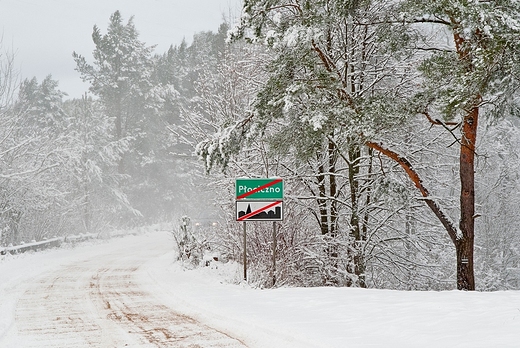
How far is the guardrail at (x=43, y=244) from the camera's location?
67.9 ft

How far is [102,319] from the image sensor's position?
9.15 meters

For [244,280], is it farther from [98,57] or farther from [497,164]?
[98,57]

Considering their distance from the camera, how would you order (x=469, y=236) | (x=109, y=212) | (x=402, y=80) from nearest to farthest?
(x=469, y=236), (x=402, y=80), (x=109, y=212)

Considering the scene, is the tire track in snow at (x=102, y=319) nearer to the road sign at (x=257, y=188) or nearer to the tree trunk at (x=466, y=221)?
the road sign at (x=257, y=188)

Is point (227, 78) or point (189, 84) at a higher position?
point (189, 84)

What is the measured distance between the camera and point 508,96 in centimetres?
1067

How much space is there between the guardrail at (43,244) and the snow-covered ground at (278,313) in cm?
648

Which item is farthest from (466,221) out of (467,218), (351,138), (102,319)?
(102,319)

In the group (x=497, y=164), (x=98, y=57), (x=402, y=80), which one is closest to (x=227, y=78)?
(x=402, y=80)

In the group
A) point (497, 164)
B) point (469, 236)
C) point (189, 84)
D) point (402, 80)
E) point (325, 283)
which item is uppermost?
point (189, 84)

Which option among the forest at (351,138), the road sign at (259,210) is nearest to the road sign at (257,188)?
the road sign at (259,210)

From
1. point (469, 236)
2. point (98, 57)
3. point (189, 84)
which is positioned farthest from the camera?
point (189, 84)

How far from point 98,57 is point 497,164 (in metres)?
37.4

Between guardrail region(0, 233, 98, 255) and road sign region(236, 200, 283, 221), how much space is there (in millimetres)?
11529
